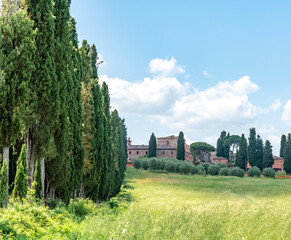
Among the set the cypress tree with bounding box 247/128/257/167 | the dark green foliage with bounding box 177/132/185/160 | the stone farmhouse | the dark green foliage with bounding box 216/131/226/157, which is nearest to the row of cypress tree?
the cypress tree with bounding box 247/128/257/167

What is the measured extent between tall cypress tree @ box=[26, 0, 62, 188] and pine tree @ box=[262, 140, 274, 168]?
2211 inches

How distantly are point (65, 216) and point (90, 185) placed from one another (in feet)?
20.3

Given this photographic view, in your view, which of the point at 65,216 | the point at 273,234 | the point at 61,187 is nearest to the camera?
the point at 273,234

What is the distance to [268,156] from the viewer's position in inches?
2354

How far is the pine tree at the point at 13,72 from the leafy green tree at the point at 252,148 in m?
57.8

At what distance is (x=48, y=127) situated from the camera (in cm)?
1070

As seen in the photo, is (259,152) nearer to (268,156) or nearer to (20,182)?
(268,156)

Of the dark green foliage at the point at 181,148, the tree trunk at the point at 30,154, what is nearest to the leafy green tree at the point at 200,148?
the dark green foliage at the point at 181,148

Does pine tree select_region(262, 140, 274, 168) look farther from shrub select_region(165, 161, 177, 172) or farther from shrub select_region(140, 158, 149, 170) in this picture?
shrub select_region(140, 158, 149, 170)

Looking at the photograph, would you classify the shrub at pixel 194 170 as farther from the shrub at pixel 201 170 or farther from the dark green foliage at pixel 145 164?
the dark green foliage at pixel 145 164

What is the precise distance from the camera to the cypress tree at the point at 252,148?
60.8 metres

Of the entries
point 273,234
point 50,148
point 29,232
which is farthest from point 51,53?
point 273,234

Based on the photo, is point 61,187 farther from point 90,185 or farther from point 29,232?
point 29,232

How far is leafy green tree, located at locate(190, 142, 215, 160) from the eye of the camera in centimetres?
8212
